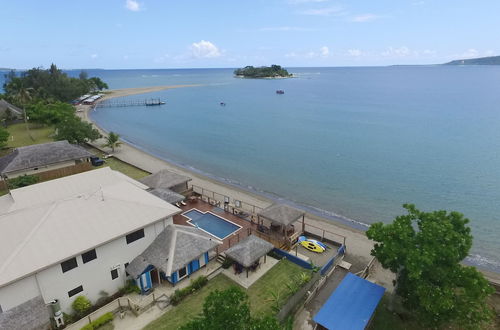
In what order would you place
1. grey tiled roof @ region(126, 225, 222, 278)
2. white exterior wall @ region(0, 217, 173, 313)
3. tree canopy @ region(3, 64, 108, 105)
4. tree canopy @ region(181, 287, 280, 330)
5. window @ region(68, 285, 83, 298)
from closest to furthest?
tree canopy @ region(181, 287, 280, 330)
white exterior wall @ region(0, 217, 173, 313)
window @ region(68, 285, 83, 298)
grey tiled roof @ region(126, 225, 222, 278)
tree canopy @ region(3, 64, 108, 105)

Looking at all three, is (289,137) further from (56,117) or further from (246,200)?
(56,117)

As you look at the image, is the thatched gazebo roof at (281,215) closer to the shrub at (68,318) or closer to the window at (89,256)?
the window at (89,256)

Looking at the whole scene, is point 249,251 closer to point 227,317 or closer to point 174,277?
point 174,277

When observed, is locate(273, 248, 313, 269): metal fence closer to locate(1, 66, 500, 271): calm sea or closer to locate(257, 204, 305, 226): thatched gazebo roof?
locate(257, 204, 305, 226): thatched gazebo roof

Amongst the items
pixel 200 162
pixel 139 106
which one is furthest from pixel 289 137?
pixel 139 106

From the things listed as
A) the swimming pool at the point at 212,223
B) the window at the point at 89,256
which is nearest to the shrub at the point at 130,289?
the window at the point at 89,256

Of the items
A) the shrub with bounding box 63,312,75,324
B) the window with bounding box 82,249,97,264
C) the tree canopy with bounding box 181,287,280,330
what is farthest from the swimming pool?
the tree canopy with bounding box 181,287,280,330
